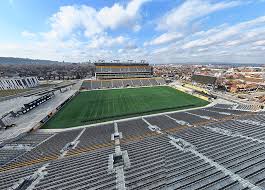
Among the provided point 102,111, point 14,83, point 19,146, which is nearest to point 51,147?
point 19,146

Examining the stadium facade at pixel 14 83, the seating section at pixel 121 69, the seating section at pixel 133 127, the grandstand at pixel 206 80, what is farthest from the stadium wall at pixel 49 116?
the grandstand at pixel 206 80

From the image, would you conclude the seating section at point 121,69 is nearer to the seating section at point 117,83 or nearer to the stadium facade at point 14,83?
the seating section at point 117,83

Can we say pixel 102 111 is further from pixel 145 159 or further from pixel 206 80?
pixel 206 80

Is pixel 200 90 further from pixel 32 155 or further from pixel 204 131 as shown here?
pixel 32 155

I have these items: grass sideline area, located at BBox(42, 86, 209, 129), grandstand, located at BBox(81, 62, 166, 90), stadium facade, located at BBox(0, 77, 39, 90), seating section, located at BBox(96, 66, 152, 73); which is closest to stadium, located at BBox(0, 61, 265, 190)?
grass sideline area, located at BBox(42, 86, 209, 129)

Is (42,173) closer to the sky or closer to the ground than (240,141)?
closer to the ground

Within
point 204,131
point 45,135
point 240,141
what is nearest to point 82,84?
point 45,135

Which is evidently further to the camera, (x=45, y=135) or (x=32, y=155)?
(x=45, y=135)

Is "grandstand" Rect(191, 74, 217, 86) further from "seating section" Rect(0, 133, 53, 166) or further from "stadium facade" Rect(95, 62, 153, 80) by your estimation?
"seating section" Rect(0, 133, 53, 166)
